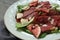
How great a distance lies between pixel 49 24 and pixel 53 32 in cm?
5

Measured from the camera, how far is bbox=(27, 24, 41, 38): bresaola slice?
2.75 feet

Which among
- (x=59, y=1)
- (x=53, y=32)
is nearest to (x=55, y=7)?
(x=59, y=1)

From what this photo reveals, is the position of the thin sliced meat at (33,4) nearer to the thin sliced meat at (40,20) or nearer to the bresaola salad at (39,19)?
the bresaola salad at (39,19)

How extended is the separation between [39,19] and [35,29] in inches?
2.3

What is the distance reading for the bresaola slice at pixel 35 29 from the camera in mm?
838

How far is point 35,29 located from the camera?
0.86 meters

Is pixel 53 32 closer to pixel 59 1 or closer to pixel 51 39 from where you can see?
pixel 51 39

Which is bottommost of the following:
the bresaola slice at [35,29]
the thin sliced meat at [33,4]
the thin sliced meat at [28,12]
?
the bresaola slice at [35,29]

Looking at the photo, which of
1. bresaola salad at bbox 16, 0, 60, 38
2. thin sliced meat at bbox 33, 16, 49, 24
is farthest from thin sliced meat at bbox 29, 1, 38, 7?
thin sliced meat at bbox 33, 16, 49, 24

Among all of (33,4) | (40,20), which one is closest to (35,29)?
(40,20)

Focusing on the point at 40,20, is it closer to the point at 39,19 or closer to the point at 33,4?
the point at 39,19

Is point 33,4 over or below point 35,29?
over

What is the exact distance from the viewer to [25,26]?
0.88 m

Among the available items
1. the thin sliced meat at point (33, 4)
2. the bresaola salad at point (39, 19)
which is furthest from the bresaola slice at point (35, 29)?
the thin sliced meat at point (33, 4)
